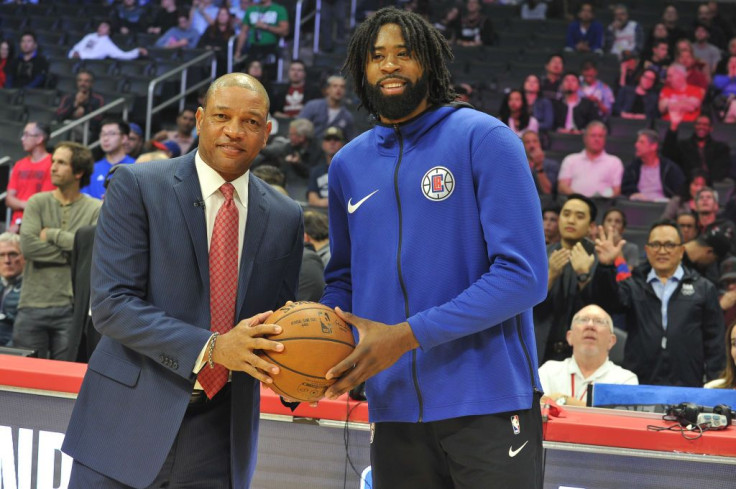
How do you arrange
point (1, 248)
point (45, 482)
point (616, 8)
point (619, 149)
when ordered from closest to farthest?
point (45, 482)
point (1, 248)
point (619, 149)
point (616, 8)

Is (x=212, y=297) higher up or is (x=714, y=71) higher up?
(x=212, y=297)

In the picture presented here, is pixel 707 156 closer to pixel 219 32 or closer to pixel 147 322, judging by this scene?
Answer: pixel 219 32

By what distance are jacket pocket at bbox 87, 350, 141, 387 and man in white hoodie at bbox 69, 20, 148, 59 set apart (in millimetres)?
12664

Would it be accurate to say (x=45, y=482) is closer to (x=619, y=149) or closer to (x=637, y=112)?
(x=619, y=149)

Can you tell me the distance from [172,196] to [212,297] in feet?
1.08

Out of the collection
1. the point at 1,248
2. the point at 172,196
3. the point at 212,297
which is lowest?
the point at 1,248

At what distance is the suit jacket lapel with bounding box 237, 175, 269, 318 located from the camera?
9.68 ft

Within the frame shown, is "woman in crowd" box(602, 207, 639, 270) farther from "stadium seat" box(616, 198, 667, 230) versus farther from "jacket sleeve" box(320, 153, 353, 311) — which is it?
"jacket sleeve" box(320, 153, 353, 311)

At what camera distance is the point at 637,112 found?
11.6m

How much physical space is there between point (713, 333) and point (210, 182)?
4.48m

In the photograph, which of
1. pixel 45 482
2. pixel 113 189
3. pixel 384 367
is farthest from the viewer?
pixel 45 482

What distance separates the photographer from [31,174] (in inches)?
366

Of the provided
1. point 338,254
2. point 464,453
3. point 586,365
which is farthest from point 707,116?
point 464,453

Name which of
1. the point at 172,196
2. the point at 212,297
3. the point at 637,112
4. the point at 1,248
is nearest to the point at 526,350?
the point at 212,297
